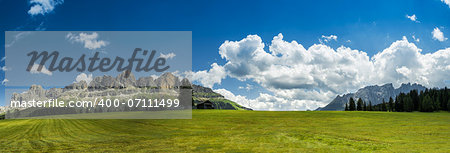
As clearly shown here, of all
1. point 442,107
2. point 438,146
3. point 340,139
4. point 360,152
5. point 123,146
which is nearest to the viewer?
point 360,152

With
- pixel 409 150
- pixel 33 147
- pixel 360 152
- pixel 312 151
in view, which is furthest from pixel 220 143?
pixel 33 147

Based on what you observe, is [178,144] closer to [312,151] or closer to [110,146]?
[110,146]

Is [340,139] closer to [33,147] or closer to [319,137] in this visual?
[319,137]

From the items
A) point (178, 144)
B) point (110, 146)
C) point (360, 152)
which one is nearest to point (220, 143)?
point (178, 144)

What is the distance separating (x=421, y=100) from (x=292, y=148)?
5021 inches

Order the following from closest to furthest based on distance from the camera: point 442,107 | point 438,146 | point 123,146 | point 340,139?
1. point 438,146
2. point 123,146
3. point 340,139
4. point 442,107

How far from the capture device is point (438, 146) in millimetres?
20734

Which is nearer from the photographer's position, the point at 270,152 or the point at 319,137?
the point at 270,152

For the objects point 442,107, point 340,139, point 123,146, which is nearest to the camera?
point 123,146

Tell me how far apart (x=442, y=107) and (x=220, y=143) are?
427 feet

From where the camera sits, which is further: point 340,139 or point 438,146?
point 340,139

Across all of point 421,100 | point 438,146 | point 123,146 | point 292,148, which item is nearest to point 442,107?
point 421,100

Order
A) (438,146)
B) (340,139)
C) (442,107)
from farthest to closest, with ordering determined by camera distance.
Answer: (442,107) → (340,139) → (438,146)

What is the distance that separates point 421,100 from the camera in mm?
117625
